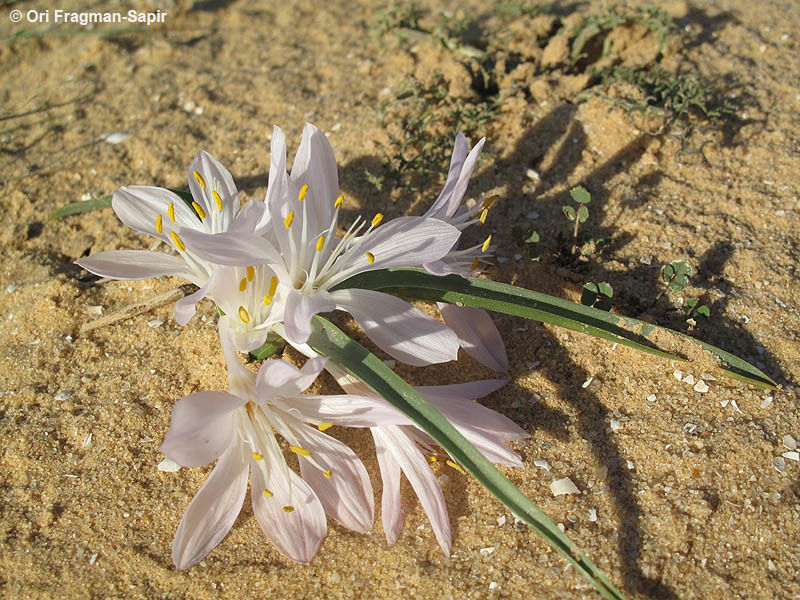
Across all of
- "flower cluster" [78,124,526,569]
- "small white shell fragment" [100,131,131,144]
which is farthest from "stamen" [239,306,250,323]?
"small white shell fragment" [100,131,131,144]

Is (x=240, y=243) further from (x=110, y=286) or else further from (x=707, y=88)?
(x=707, y=88)

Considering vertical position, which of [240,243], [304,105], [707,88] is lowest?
[304,105]

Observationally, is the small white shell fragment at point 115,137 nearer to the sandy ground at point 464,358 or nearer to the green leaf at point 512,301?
the sandy ground at point 464,358

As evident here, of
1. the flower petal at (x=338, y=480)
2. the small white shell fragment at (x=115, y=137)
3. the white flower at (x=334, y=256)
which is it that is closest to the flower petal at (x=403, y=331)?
the white flower at (x=334, y=256)

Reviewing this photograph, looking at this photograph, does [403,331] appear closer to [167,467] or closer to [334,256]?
[334,256]

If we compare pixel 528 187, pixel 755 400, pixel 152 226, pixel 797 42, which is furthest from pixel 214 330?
pixel 797 42

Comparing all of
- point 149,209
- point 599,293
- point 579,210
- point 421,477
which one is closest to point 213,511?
point 421,477
